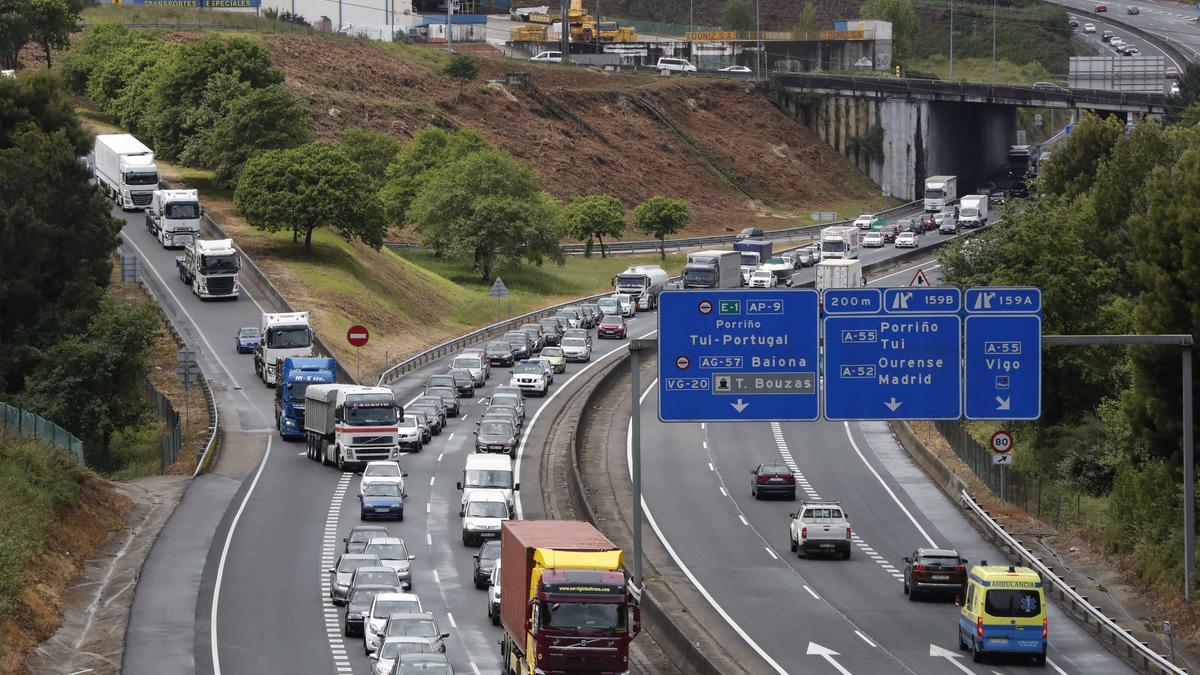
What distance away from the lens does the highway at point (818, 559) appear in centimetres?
4034

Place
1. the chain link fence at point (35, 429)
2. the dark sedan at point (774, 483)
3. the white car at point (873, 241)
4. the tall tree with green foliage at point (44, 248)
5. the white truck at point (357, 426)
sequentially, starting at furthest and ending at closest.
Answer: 1. the white car at point (873, 241)
2. the tall tree with green foliage at point (44, 248)
3. the white truck at point (357, 426)
4. the dark sedan at point (774, 483)
5. the chain link fence at point (35, 429)

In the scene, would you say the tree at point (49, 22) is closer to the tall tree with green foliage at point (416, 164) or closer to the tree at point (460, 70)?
the tall tree with green foliage at point (416, 164)

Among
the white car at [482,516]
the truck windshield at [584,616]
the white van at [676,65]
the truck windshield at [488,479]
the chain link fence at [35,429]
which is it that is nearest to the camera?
the truck windshield at [584,616]

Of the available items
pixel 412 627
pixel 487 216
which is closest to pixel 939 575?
pixel 412 627

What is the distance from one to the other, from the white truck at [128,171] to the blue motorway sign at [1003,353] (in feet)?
258

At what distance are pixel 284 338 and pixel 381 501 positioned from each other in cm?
2401

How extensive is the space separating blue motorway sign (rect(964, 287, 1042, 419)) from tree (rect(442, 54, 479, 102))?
132870 mm

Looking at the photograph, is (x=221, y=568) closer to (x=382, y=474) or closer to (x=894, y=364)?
(x=382, y=474)

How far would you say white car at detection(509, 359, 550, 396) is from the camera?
3123 inches

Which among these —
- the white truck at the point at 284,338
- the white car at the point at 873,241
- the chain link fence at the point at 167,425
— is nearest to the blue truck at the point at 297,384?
the chain link fence at the point at 167,425

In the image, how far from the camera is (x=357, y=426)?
6116 centimetres

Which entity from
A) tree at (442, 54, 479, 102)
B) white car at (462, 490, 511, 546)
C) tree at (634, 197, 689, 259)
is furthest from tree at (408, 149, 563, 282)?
white car at (462, 490, 511, 546)

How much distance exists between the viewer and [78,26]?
523ft

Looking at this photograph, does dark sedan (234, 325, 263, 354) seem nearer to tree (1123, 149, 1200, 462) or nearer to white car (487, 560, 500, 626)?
white car (487, 560, 500, 626)
